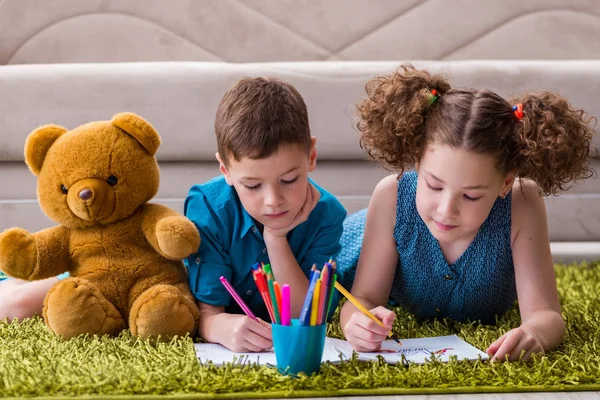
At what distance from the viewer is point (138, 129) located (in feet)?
4.27

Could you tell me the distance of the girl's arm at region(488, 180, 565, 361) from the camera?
1.21m

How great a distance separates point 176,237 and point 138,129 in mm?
196

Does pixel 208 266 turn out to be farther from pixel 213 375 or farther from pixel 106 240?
pixel 213 375

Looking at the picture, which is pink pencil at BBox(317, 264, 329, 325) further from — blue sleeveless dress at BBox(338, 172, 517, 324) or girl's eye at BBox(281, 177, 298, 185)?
blue sleeveless dress at BBox(338, 172, 517, 324)

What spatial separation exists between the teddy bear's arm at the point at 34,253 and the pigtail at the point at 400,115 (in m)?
0.53

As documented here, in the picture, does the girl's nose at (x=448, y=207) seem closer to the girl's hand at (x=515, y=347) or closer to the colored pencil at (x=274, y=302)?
the girl's hand at (x=515, y=347)

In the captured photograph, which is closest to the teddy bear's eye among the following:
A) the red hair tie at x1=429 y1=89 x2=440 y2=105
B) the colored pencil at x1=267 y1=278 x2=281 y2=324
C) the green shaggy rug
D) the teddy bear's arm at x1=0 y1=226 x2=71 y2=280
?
the teddy bear's arm at x1=0 y1=226 x2=71 y2=280

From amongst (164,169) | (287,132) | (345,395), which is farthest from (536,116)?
(164,169)

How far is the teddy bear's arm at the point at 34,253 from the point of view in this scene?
4.04 feet

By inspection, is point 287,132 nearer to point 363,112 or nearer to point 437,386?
point 363,112

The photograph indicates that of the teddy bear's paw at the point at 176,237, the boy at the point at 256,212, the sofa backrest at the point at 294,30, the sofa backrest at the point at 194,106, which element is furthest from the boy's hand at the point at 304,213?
the sofa backrest at the point at 294,30

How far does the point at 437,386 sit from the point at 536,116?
0.45 m

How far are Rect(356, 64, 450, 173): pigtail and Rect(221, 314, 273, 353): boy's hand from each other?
14.0 inches

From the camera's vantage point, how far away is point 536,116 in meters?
1.21
